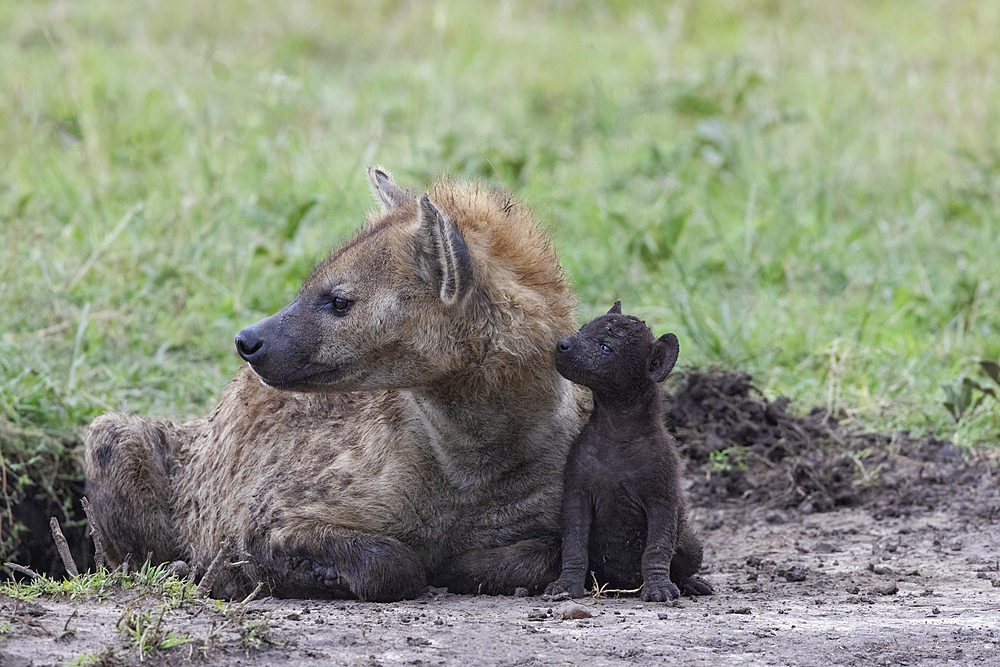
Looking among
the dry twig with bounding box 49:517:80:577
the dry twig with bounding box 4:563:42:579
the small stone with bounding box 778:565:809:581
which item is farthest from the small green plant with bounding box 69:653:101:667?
the small stone with bounding box 778:565:809:581

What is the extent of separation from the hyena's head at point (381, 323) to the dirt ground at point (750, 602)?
705 millimetres

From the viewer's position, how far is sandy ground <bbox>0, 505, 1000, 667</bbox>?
9.58 ft

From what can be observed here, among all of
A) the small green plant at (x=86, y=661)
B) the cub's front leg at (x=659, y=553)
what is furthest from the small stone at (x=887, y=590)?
the small green plant at (x=86, y=661)

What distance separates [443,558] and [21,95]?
6.01 metres

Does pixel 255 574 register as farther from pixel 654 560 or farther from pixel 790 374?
pixel 790 374

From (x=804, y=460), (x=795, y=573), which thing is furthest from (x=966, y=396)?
(x=795, y=573)

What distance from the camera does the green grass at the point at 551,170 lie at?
6.26 metres

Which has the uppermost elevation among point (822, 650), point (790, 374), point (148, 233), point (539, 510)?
point (148, 233)

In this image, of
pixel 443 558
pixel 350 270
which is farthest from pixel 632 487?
pixel 350 270

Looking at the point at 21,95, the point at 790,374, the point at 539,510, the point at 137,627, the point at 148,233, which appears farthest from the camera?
the point at 21,95

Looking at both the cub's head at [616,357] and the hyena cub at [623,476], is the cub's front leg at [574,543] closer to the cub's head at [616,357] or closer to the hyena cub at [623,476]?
the hyena cub at [623,476]

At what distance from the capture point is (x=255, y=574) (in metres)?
4.21

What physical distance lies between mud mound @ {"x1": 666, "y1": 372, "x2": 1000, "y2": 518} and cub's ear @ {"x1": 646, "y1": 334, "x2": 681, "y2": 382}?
5.09 feet

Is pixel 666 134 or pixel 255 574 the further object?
pixel 666 134
